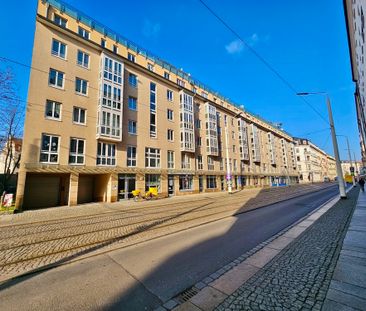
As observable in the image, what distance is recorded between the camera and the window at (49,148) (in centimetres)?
1639

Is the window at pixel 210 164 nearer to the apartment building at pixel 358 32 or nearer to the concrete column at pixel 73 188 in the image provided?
the apartment building at pixel 358 32

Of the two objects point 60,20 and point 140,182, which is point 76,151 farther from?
point 60,20

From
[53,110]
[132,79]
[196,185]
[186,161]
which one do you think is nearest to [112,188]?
[53,110]

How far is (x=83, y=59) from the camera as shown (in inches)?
802

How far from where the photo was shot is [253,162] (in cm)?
4778

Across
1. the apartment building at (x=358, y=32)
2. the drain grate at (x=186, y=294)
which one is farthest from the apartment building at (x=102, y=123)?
the apartment building at (x=358, y=32)

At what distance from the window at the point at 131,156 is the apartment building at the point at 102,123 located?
12 cm

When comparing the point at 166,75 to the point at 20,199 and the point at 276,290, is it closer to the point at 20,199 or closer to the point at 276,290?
the point at 20,199

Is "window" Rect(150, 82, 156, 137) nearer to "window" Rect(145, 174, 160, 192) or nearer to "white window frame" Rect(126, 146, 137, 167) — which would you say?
"white window frame" Rect(126, 146, 137, 167)

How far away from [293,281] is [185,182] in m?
24.9

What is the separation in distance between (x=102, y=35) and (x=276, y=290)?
2870cm

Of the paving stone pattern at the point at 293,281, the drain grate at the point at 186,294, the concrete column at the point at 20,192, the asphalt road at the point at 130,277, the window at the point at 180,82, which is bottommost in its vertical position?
the drain grate at the point at 186,294

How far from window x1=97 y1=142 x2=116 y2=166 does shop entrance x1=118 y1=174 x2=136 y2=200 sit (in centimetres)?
192

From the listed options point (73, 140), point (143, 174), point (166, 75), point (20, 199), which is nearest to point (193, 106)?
point (166, 75)
